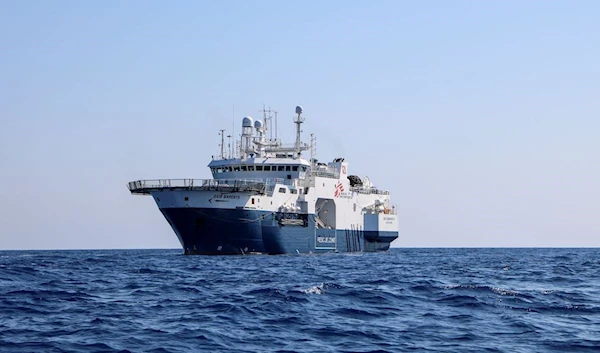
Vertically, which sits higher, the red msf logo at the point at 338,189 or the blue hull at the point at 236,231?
the red msf logo at the point at 338,189

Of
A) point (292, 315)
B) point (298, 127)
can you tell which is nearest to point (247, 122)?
point (298, 127)

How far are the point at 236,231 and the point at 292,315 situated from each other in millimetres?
40848

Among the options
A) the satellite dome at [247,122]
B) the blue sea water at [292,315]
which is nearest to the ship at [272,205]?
the satellite dome at [247,122]

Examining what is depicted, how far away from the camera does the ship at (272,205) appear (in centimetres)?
6272

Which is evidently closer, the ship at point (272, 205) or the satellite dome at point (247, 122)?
the ship at point (272, 205)

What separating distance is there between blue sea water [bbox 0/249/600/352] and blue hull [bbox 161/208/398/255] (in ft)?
86.8

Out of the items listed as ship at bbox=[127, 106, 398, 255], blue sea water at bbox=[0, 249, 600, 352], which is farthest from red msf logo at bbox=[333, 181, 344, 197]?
blue sea water at bbox=[0, 249, 600, 352]

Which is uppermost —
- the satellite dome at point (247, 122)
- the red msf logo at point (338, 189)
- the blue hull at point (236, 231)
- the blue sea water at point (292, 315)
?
the satellite dome at point (247, 122)

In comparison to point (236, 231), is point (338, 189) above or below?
above

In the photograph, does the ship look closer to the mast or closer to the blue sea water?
the mast

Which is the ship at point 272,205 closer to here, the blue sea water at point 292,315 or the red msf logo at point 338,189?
the red msf logo at point 338,189

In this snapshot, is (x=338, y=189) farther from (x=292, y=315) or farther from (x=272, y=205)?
(x=292, y=315)

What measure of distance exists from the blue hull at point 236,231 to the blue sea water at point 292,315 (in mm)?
26454

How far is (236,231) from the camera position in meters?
63.6
